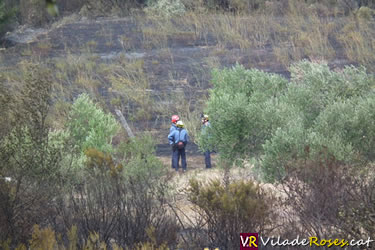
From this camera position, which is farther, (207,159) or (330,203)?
(207,159)

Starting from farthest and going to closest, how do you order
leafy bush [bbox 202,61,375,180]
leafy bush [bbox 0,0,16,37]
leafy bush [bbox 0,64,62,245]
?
leafy bush [bbox 0,0,16,37]
leafy bush [bbox 202,61,375,180]
leafy bush [bbox 0,64,62,245]

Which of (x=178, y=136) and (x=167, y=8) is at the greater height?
(x=167, y=8)

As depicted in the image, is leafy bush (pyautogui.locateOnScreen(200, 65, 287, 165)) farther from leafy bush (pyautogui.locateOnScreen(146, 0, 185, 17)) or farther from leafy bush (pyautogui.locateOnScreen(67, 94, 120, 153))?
leafy bush (pyautogui.locateOnScreen(146, 0, 185, 17))

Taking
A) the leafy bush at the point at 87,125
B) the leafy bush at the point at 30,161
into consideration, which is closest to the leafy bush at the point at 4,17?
the leafy bush at the point at 87,125

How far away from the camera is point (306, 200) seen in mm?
7820

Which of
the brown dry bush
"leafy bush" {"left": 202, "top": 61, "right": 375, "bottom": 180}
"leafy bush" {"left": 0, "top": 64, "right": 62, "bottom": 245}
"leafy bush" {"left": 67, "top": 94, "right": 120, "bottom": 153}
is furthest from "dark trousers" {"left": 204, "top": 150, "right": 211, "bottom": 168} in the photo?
the brown dry bush

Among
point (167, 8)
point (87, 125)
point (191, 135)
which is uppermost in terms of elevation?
point (167, 8)

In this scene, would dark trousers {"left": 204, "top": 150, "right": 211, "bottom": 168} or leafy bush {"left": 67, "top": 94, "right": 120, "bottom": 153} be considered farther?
dark trousers {"left": 204, "top": 150, "right": 211, "bottom": 168}

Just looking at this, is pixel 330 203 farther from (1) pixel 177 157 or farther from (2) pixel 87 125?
(1) pixel 177 157

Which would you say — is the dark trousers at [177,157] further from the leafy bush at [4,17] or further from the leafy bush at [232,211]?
the leafy bush at [4,17]

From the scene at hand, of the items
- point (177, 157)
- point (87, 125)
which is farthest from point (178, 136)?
point (87, 125)

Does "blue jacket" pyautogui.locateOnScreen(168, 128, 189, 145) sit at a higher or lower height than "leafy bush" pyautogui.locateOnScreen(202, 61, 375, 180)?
lower

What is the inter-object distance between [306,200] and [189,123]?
1172 centimetres

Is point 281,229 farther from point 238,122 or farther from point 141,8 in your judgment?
point 141,8
